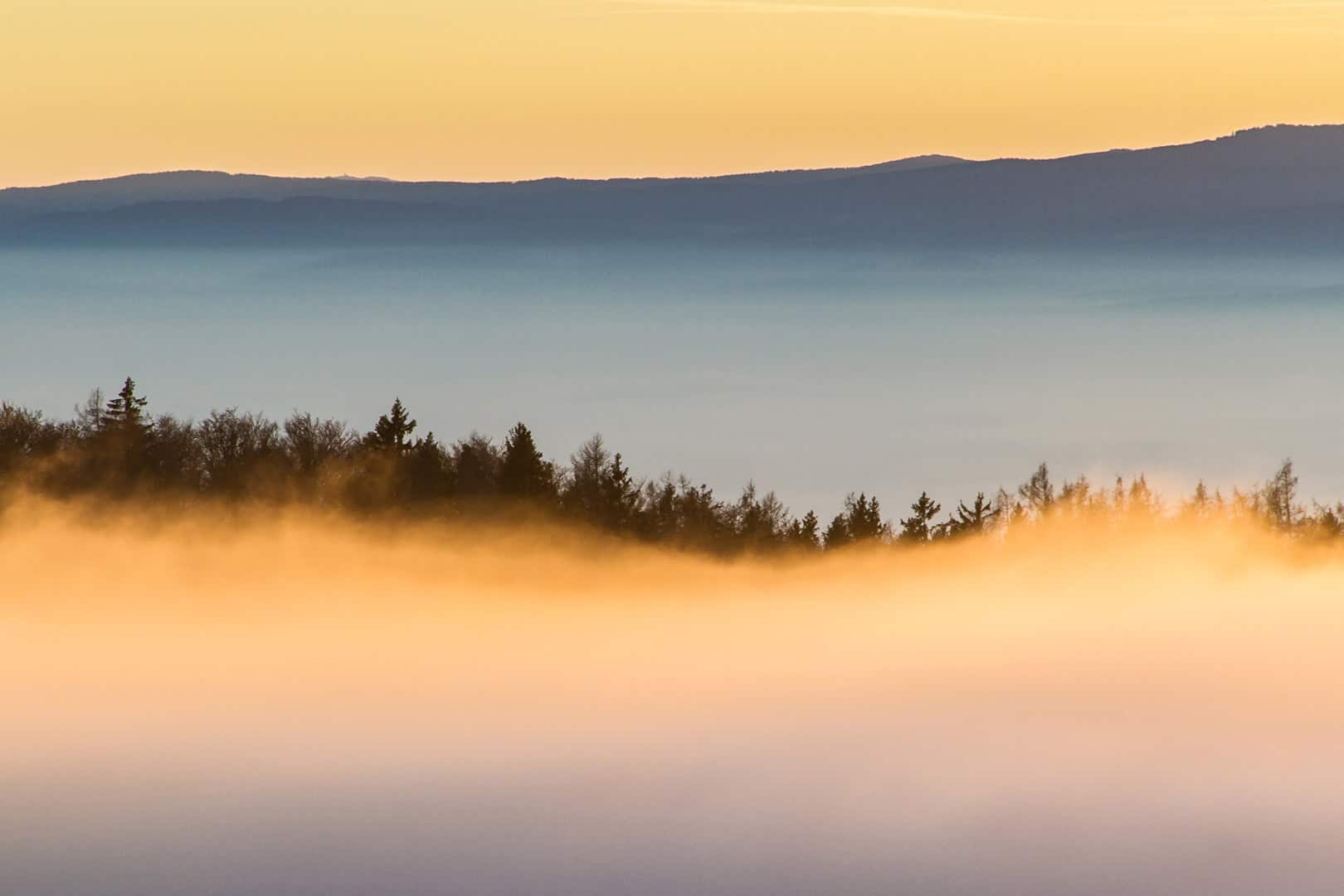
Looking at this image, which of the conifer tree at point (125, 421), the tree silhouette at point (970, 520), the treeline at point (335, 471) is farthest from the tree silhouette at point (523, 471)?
the tree silhouette at point (970, 520)

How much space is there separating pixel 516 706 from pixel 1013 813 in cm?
2704

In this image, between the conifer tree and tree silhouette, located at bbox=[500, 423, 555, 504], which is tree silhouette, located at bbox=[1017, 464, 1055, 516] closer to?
tree silhouette, located at bbox=[500, 423, 555, 504]

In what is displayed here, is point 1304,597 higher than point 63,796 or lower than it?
higher

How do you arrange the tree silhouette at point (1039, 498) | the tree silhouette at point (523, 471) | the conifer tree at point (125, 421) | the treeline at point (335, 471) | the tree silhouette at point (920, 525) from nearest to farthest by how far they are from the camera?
the tree silhouette at point (523, 471)
the treeline at point (335, 471)
the conifer tree at point (125, 421)
the tree silhouette at point (920, 525)
the tree silhouette at point (1039, 498)

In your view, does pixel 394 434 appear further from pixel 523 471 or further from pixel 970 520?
pixel 970 520

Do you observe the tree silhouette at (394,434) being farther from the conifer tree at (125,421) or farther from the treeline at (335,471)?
the conifer tree at (125,421)

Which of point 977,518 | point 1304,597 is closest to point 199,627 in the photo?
point 977,518

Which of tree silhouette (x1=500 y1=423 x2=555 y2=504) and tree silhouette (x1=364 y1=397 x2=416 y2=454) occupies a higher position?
tree silhouette (x1=364 y1=397 x2=416 y2=454)

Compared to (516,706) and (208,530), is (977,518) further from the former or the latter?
(208,530)

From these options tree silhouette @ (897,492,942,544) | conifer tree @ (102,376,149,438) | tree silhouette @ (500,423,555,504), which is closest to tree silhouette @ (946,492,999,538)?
tree silhouette @ (897,492,942,544)

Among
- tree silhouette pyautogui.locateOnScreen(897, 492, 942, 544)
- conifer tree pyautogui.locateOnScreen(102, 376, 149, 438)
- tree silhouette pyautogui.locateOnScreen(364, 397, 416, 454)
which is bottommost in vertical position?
tree silhouette pyautogui.locateOnScreen(897, 492, 942, 544)

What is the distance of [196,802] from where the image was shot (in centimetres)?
8769

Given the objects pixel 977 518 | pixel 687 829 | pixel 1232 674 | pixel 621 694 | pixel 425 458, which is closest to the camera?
pixel 425 458

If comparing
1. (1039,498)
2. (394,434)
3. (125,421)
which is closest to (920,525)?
(394,434)
